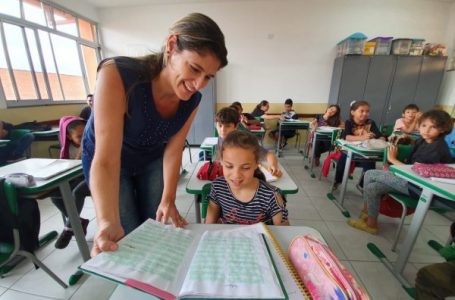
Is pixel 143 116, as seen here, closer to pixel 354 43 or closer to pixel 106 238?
pixel 106 238

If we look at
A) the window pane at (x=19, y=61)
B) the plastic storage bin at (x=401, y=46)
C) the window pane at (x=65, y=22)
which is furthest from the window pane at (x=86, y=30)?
the plastic storage bin at (x=401, y=46)

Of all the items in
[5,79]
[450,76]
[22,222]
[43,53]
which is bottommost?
[22,222]

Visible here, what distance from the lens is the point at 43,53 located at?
357 centimetres

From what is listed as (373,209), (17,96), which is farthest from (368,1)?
(17,96)

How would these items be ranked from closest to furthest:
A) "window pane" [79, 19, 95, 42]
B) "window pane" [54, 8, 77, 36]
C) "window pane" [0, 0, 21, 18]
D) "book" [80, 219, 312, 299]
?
"book" [80, 219, 312, 299]
"window pane" [0, 0, 21, 18]
"window pane" [54, 8, 77, 36]
"window pane" [79, 19, 95, 42]

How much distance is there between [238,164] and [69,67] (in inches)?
196

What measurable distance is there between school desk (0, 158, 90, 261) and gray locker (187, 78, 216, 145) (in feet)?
11.5

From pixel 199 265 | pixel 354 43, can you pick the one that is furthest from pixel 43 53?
pixel 354 43

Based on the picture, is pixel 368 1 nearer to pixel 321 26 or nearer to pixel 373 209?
pixel 321 26

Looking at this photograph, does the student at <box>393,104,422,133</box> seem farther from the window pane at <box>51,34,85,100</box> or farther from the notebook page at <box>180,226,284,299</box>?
the window pane at <box>51,34,85,100</box>

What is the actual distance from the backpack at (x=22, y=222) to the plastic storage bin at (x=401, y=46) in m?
6.16

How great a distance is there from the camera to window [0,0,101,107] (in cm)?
307

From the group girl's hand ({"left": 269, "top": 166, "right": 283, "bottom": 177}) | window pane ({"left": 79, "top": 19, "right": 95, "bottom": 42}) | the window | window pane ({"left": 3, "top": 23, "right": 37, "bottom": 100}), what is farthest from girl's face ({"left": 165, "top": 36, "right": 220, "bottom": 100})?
window pane ({"left": 79, "top": 19, "right": 95, "bottom": 42})

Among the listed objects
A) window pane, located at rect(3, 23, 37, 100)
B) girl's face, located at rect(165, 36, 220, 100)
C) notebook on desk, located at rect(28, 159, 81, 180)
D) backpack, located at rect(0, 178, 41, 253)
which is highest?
window pane, located at rect(3, 23, 37, 100)
